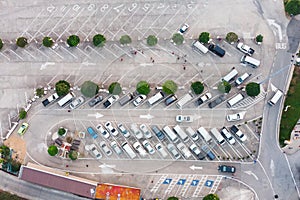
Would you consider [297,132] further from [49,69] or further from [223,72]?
[49,69]

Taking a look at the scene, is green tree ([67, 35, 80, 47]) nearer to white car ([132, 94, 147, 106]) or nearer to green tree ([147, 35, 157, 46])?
Result: green tree ([147, 35, 157, 46])

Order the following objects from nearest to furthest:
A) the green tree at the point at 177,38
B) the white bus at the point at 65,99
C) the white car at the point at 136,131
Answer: the white car at the point at 136,131 < the green tree at the point at 177,38 < the white bus at the point at 65,99

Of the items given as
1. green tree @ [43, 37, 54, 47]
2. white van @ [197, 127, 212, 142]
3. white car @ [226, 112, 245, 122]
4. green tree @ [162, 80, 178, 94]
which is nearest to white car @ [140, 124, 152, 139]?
green tree @ [162, 80, 178, 94]

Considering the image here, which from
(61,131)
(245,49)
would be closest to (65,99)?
(61,131)

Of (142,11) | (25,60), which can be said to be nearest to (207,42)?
(142,11)

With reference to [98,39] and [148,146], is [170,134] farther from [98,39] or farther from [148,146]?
[98,39]

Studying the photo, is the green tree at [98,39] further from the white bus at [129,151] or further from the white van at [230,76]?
the white van at [230,76]

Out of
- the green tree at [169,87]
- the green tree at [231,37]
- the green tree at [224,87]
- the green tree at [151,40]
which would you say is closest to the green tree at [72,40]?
the green tree at [151,40]
